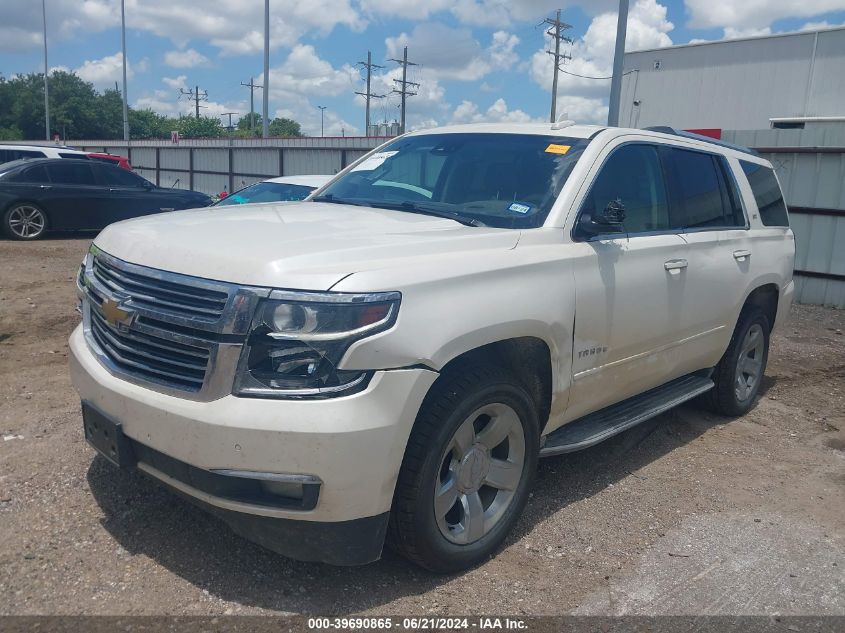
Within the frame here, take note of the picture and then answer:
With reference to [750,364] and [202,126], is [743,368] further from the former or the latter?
[202,126]

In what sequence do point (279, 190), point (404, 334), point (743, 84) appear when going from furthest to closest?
point (743, 84) → point (279, 190) → point (404, 334)

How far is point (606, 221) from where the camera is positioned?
3.75 m

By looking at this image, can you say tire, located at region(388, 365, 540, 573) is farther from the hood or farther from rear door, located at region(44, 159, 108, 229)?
rear door, located at region(44, 159, 108, 229)

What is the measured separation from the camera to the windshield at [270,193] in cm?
967

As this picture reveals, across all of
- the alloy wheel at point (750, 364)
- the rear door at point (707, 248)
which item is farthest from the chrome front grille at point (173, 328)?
the alloy wheel at point (750, 364)

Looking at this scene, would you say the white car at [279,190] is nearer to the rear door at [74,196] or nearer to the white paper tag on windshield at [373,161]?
the white paper tag on windshield at [373,161]

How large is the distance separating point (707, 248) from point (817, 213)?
263 inches

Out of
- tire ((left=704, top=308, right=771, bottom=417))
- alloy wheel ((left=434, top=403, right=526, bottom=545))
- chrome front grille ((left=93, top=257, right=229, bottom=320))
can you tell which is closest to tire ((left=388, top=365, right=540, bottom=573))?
alloy wheel ((left=434, top=403, right=526, bottom=545))

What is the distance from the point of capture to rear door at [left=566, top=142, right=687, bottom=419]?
378 cm

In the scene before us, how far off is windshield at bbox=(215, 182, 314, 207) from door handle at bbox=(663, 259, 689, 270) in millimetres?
5903

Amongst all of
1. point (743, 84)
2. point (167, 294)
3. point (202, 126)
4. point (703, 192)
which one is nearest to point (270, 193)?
Result: point (703, 192)

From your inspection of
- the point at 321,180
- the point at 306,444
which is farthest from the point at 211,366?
the point at 321,180

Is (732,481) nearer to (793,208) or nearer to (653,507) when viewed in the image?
(653,507)

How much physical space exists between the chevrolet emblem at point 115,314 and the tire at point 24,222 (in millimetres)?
11835
